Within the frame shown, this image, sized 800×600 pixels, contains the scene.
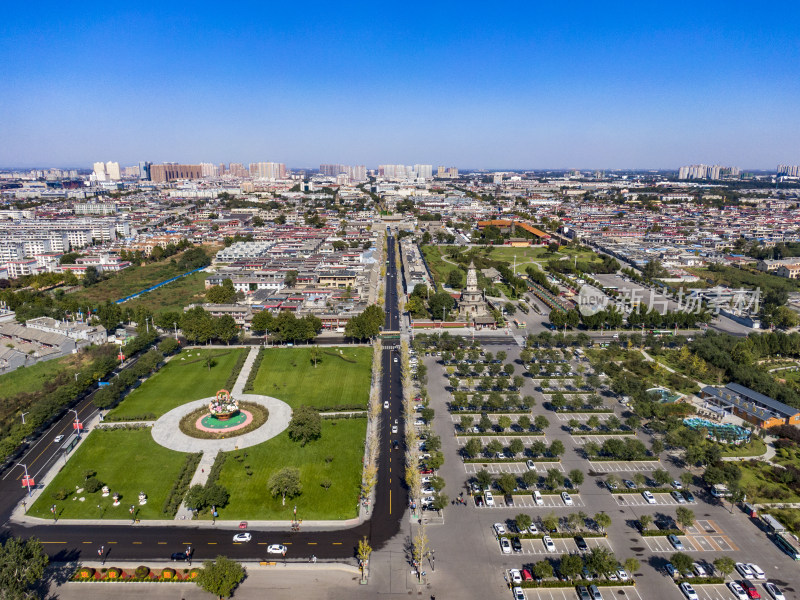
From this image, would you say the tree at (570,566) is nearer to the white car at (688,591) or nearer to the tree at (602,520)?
the tree at (602,520)

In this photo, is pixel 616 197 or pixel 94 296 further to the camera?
pixel 616 197

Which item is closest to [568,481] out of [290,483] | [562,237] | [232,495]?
[290,483]

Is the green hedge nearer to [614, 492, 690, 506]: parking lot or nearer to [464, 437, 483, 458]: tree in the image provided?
[614, 492, 690, 506]: parking lot

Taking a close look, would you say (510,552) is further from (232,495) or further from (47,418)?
(47,418)

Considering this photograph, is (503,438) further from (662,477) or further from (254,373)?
(254,373)

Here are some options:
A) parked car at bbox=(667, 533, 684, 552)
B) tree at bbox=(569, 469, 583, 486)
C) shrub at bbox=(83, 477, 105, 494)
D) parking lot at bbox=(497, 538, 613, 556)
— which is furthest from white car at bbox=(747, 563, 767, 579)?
shrub at bbox=(83, 477, 105, 494)

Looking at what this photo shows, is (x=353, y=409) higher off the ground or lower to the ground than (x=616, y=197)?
lower

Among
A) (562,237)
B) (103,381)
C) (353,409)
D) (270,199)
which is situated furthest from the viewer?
(270,199)

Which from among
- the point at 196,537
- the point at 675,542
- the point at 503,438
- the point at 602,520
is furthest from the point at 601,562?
the point at 196,537
